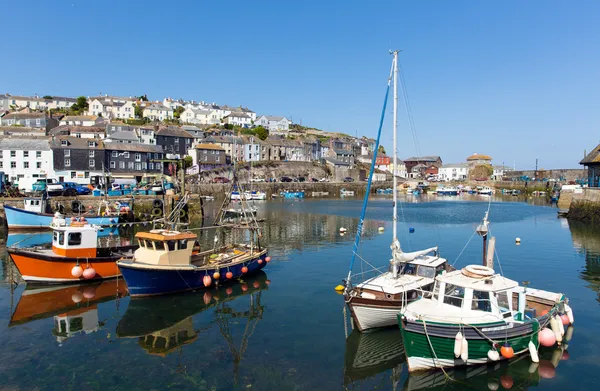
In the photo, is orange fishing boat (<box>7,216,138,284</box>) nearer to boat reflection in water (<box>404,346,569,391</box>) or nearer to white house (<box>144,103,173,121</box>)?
boat reflection in water (<box>404,346,569,391</box>)

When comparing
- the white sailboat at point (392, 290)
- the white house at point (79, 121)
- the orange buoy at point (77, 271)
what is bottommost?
the orange buoy at point (77, 271)

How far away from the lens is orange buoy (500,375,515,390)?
1293 centimetres

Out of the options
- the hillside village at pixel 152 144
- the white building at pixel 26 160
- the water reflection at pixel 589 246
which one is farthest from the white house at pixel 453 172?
the white building at pixel 26 160

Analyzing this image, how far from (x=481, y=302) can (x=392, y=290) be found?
3502 mm

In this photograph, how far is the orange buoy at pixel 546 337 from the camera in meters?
14.6

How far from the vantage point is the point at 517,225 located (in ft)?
169

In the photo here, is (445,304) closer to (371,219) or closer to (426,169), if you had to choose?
(371,219)

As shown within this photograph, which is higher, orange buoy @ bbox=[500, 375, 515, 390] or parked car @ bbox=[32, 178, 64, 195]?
parked car @ bbox=[32, 178, 64, 195]

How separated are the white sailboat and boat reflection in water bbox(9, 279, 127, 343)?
37.3 ft

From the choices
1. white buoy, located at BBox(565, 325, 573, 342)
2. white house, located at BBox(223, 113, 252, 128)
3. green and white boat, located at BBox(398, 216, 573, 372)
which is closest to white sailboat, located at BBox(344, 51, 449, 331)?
green and white boat, located at BBox(398, 216, 573, 372)

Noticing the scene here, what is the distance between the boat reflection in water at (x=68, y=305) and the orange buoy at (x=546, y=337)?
17.9 meters

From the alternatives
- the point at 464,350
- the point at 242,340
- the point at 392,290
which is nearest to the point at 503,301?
the point at 464,350

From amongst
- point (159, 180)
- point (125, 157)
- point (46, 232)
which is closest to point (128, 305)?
point (46, 232)

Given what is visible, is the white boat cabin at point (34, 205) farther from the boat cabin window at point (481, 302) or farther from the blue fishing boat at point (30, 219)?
the boat cabin window at point (481, 302)
